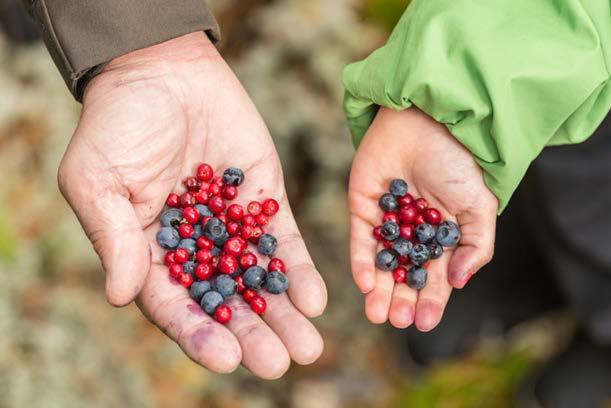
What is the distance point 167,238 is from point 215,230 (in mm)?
173

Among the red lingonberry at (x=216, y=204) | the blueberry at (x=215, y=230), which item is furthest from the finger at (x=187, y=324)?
→ the red lingonberry at (x=216, y=204)

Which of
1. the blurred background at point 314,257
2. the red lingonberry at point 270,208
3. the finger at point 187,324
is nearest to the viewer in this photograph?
the finger at point 187,324

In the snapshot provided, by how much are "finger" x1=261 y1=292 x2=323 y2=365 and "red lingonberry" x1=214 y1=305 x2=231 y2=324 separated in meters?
0.14

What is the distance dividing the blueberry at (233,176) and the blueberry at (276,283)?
0.40 m

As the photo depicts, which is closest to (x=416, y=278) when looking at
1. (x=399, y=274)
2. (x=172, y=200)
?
(x=399, y=274)

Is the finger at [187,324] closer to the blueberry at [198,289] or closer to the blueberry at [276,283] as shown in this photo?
the blueberry at [198,289]

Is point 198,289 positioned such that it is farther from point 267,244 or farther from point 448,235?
point 448,235

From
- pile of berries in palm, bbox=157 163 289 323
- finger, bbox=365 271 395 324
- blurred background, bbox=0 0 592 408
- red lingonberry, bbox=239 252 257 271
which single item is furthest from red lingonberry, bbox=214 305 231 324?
blurred background, bbox=0 0 592 408

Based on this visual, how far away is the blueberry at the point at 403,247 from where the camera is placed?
7.65 ft

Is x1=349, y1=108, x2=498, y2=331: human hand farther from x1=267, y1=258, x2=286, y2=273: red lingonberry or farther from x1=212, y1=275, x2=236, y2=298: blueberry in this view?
x1=212, y1=275, x2=236, y2=298: blueberry

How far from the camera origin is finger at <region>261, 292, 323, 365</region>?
6.91 ft

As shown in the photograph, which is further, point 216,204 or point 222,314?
point 216,204

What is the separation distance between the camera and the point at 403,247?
2.33 meters

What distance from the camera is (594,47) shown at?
2088mm
